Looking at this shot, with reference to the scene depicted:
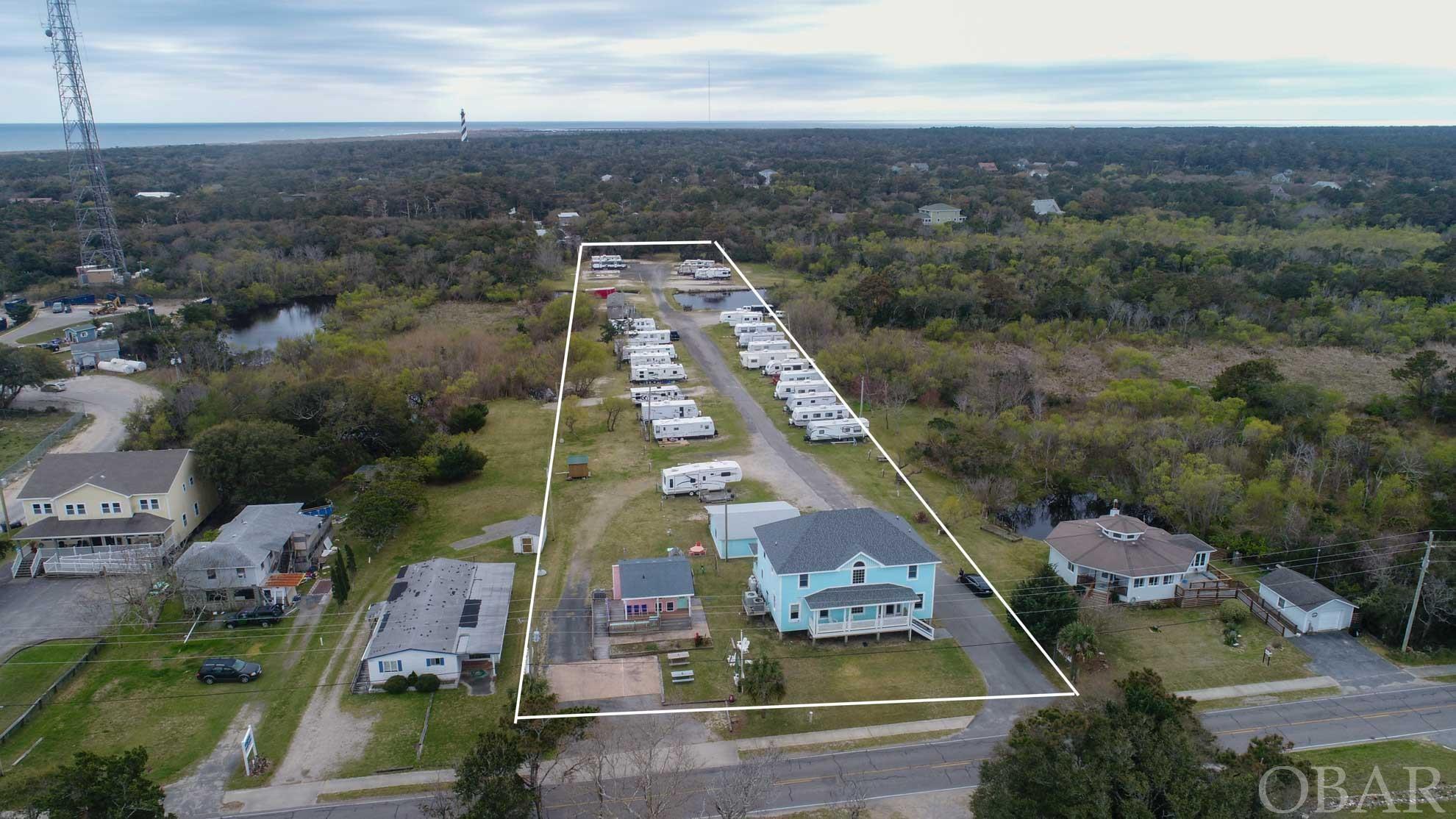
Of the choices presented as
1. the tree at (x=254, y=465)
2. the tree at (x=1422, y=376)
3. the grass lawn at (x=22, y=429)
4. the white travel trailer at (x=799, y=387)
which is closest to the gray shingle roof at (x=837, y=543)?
the tree at (x=254, y=465)

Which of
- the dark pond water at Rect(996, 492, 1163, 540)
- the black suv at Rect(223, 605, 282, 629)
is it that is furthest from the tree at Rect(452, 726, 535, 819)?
the dark pond water at Rect(996, 492, 1163, 540)

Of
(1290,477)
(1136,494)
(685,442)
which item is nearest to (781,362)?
(685,442)

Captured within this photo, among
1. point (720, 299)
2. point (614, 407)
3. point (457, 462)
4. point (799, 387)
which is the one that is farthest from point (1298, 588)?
point (720, 299)

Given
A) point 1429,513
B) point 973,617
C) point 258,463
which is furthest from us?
point 258,463

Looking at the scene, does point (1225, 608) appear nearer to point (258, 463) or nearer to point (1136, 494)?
point (1136, 494)

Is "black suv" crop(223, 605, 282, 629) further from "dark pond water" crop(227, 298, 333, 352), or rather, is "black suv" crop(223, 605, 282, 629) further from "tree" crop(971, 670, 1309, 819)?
"dark pond water" crop(227, 298, 333, 352)

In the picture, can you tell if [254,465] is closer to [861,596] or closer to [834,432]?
[861,596]
